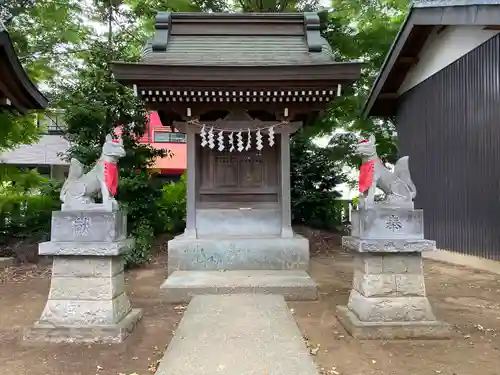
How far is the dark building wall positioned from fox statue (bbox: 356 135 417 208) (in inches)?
158

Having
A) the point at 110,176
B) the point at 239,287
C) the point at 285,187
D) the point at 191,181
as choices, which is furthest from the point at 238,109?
the point at 110,176

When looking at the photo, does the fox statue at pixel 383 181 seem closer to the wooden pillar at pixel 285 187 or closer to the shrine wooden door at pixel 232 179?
the wooden pillar at pixel 285 187

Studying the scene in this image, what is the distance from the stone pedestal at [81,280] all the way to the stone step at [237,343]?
0.99m

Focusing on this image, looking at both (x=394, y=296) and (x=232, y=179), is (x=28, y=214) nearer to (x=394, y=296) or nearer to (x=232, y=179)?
(x=232, y=179)

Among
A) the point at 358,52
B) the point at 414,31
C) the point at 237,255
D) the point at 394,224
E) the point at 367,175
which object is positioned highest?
the point at 358,52

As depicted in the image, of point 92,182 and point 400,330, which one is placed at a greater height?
point 92,182

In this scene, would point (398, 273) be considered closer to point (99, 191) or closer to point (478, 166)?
point (99, 191)

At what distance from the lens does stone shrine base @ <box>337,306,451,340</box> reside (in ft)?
16.5

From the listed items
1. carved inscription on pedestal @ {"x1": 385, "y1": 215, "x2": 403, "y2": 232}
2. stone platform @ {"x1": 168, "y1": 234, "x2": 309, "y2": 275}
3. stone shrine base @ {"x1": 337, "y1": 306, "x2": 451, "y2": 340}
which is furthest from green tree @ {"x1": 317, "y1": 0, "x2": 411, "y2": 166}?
stone shrine base @ {"x1": 337, "y1": 306, "x2": 451, "y2": 340}

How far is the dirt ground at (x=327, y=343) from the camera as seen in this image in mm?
4246

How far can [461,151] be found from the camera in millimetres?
9625

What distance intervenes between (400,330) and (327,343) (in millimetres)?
904

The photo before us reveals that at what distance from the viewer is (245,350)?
13.8 feet

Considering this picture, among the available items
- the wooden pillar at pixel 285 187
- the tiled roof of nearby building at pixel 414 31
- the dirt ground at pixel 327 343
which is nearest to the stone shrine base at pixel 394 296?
the dirt ground at pixel 327 343
